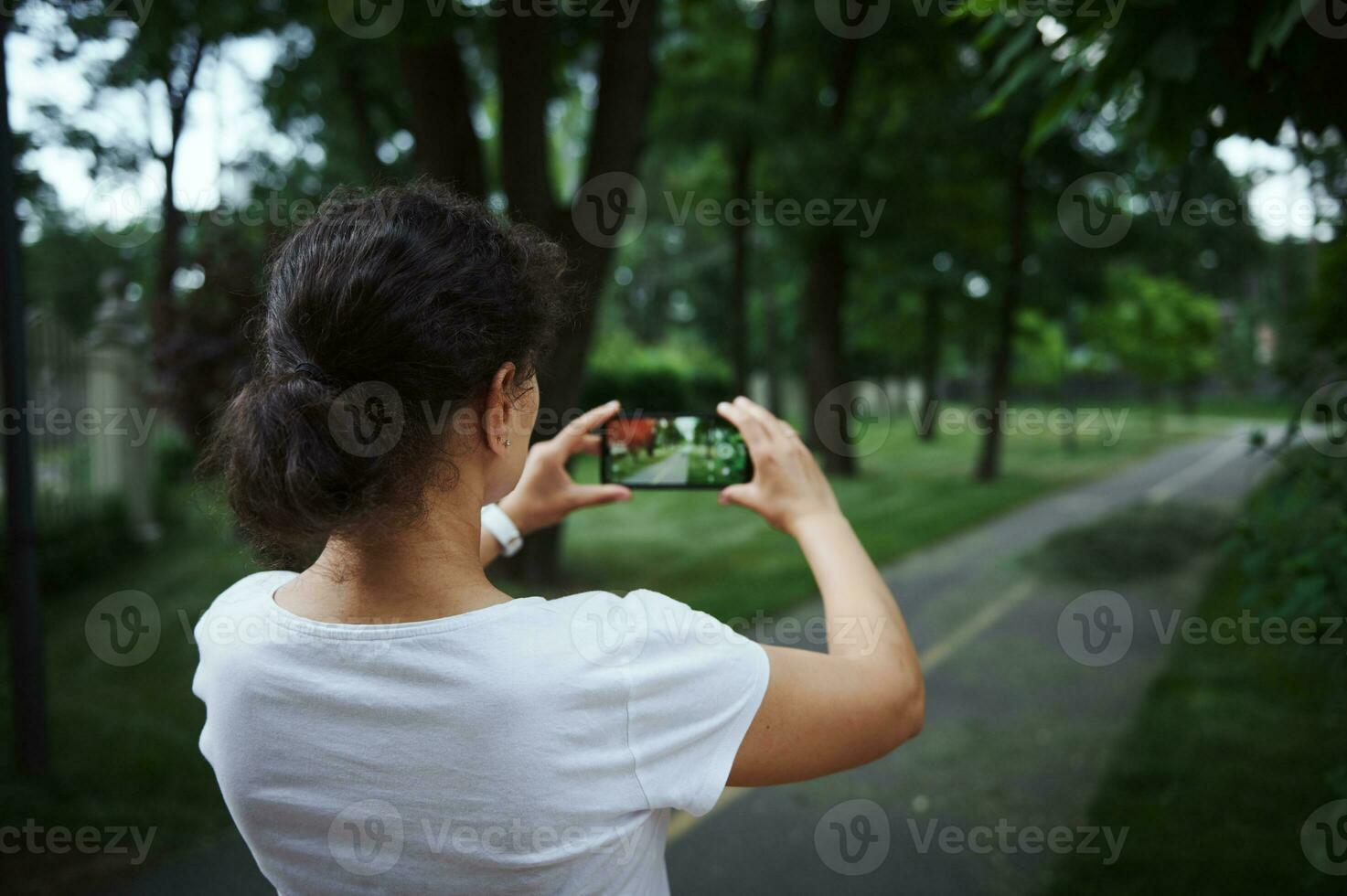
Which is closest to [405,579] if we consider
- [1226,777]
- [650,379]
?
[1226,777]

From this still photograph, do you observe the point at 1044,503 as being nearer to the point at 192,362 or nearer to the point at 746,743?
the point at 192,362

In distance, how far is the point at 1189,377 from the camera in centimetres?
Answer: 3309

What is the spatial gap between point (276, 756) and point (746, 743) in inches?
24.0

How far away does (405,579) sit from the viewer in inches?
47.5

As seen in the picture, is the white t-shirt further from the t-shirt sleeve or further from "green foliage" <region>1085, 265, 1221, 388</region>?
"green foliage" <region>1085, 265, 1221, 388</region>

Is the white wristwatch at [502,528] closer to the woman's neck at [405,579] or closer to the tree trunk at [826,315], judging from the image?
the woman's neck at [405,579]

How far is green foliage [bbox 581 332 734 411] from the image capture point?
26953mm

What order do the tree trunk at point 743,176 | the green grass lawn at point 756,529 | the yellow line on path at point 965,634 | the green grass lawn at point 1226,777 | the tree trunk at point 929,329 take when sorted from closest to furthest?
1. the green grass lawn at point 1226,777
2. the yellow line on path at point 965,634
3. the green grass lawn at point 756,529
4. the tree trunk at point 743,176
5. the tree trunk at point 929,329

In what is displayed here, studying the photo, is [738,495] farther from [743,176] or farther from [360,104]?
[743,176]

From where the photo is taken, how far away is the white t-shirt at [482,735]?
3.64 feet

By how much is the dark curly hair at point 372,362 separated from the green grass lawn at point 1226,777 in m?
2.75

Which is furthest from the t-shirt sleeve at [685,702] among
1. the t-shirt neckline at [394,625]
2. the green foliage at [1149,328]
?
the green foliage at [1149,328]

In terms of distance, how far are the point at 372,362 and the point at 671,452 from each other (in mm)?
879

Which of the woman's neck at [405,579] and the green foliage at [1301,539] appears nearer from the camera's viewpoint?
the woman's neck at [405,579]
